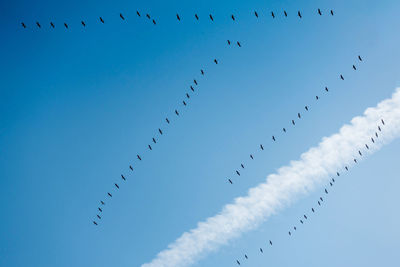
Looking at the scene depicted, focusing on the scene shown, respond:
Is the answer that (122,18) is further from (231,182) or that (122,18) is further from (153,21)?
(231,182)

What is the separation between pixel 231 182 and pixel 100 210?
7306 millimetres

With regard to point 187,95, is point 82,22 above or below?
above

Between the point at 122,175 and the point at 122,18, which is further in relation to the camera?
the point at 122,175

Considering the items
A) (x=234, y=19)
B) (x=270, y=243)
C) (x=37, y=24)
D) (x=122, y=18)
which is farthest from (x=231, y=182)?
(x=37, y=24)

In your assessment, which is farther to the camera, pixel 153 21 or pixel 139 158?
pixel 139 158

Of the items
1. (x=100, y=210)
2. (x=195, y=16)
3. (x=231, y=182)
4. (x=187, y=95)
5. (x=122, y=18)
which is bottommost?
(x=231, y=182)

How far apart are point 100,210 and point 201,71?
9362 mm

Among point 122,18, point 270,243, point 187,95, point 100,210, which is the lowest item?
point 270,243

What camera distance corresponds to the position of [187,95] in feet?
86.9

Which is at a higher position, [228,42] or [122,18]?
[122,18]

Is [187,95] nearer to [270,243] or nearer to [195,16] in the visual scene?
[195,16]

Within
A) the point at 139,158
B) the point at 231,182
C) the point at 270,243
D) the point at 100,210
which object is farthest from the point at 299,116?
the point at 100,210

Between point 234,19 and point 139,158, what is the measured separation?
28.7ft

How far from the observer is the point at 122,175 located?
2739 centimetres
